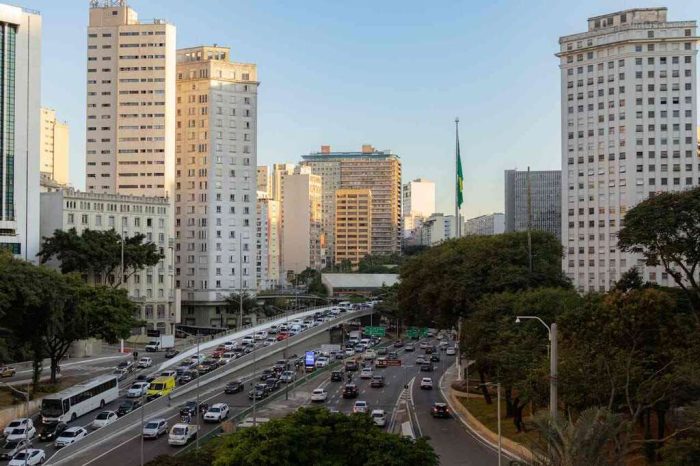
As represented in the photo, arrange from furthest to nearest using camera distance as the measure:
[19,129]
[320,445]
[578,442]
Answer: [19,129], [320,445], [578,442]

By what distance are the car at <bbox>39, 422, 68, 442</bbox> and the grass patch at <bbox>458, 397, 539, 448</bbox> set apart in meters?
27.8

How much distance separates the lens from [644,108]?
117062 mm

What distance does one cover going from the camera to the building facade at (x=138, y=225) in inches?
4085

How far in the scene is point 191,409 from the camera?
56.8m

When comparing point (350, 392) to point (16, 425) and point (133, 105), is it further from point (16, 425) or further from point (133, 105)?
point (133, 105)

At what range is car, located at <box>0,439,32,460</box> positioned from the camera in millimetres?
43906

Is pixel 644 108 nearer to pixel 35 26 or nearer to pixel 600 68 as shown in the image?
pixel 600 68

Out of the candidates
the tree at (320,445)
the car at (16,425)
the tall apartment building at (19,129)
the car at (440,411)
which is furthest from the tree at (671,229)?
the tall apartment building at (19,129)

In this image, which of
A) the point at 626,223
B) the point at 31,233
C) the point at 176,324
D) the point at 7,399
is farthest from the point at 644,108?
the point at 7,399

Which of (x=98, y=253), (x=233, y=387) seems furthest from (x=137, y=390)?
(x=98, y=253)

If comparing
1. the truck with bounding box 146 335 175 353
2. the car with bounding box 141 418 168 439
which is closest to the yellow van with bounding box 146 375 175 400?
the car with bounding box 141 418 168 439

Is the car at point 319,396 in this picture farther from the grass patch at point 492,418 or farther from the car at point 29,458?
the car at point 29,458

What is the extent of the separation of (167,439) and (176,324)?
77414mm

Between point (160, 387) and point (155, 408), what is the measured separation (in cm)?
479
